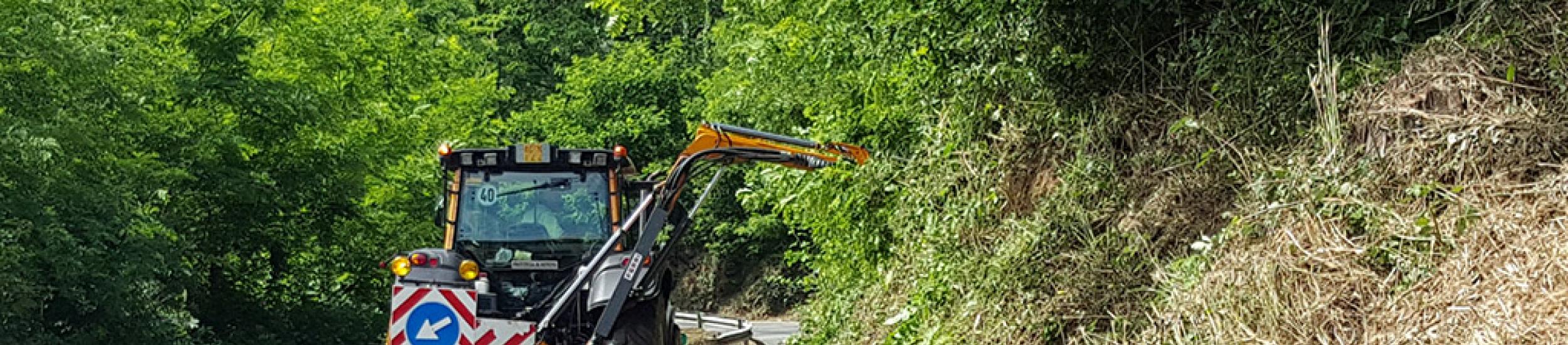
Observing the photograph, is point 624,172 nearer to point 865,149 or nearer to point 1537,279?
point 865,149

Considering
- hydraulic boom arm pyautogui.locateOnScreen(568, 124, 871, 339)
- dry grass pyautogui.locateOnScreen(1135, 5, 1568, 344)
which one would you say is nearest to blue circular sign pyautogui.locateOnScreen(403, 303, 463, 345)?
hydraulic boom arm pyautogui.locateOnScreen(568, 124, 871, 339)

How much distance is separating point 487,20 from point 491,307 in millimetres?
26833

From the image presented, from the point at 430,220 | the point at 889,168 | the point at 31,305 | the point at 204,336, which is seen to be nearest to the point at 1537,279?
the point at 889,168

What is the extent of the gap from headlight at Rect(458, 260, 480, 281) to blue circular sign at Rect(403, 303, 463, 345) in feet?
6.78

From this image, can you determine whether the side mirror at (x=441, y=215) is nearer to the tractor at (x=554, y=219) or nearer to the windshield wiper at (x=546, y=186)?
the tractor at (x=554, y=219)

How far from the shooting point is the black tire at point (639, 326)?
11.0 m

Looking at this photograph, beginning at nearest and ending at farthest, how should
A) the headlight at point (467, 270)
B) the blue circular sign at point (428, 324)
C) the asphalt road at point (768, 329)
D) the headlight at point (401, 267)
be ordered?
the blue circular sign at point (428, 324) → the headlight at point (401, 267) → the headlight at point (467, 270) → the asphalt road at point (768, 329)

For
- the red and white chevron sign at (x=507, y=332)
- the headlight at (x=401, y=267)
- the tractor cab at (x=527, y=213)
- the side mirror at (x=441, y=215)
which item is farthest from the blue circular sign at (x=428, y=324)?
the side mirror at (x=441, y=215)

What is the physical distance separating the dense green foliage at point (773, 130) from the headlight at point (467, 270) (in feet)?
10.0

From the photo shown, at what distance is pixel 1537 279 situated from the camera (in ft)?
19.4

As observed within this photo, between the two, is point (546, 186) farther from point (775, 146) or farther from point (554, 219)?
point (775, 146)

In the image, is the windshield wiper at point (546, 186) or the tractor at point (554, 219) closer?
the tractor at point (554, 219)

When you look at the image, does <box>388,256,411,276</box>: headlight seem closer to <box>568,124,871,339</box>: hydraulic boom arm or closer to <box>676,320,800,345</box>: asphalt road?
<box>568,124,871,339</box>: hydraulic boom arm

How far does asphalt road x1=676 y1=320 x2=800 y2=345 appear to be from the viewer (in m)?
24.5
